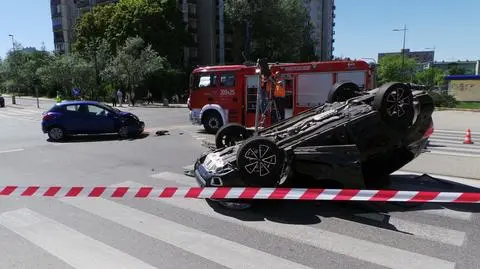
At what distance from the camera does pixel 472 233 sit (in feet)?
16.8

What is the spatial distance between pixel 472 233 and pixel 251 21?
53.3m

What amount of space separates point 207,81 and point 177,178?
29.7 ft

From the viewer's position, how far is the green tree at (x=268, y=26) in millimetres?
54969

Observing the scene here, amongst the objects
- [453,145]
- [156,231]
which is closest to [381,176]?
[156,231]

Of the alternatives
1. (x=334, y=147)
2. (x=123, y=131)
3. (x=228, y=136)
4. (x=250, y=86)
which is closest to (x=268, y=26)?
(x=250, y=86)

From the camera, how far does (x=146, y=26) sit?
49.4 meters

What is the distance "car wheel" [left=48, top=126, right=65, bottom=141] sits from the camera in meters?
14.8

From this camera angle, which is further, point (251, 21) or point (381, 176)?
point (251, 21)

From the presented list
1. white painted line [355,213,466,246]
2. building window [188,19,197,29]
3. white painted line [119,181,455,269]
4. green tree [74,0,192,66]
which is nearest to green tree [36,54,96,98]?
green tree [74,0,192,66]

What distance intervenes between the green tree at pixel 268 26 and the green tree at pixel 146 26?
7.78 metres

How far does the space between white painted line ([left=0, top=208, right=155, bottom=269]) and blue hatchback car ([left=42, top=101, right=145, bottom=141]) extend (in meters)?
9.39

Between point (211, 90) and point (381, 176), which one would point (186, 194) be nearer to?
point (381, 176)

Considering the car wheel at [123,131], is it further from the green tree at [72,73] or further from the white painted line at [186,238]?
the green tree at [72,73]

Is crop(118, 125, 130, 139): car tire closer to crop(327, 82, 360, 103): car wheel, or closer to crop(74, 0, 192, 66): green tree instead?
crop(327, 82, 360, 103): car wheel
